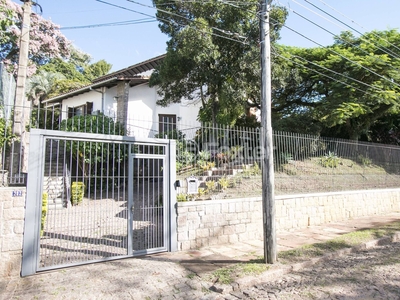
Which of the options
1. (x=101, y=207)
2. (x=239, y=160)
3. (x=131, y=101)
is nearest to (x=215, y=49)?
(x=239, y=160)

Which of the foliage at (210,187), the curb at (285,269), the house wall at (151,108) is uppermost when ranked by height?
the house wall at (151,108)

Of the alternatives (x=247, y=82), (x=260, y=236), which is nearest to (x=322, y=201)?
(x=260, y=236)

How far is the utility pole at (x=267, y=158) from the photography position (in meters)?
5.16

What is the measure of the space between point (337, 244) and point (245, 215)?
219cm

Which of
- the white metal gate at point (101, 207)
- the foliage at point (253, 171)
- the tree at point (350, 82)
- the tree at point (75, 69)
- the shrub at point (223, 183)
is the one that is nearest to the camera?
the white metal gate at point (101, 207)

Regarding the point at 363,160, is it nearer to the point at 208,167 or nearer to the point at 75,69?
the point at 208,167

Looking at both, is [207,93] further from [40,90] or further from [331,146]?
[40,90]

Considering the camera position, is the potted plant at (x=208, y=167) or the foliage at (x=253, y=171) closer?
the potted plant at (x=208, y=167)

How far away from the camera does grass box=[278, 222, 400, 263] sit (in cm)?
558

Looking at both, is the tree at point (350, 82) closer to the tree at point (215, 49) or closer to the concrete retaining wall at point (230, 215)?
the tree at point (215, 49)

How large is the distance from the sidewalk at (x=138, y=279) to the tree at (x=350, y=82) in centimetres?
762

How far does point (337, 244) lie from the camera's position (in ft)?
21.2

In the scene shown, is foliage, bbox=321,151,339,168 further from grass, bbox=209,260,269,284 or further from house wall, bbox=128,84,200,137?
house wall, bbox=128,84,200,137

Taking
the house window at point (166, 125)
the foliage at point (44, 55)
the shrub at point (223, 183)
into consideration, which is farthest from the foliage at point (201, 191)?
the foliage at point (44, 55)
